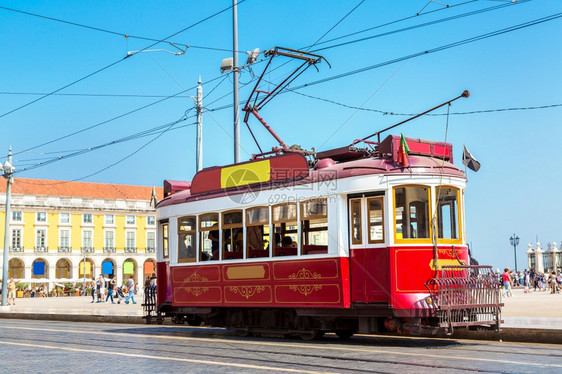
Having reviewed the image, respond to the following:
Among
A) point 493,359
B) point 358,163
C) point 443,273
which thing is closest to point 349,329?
point 443,273

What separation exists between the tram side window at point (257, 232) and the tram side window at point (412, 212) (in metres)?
2.77

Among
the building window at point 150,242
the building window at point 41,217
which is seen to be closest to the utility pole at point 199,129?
the building window at point 41,217

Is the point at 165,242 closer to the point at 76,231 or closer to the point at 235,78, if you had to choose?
the point at 235,78

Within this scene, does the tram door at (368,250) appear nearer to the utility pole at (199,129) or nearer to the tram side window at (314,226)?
the tram side window at (314,226)

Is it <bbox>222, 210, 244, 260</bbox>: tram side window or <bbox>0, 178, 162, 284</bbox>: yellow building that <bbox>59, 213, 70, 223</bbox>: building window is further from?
<bbox>222, 210, 244, 260</bbox>: tram side window

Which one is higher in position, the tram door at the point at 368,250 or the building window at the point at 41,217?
the building window at the point at 41,217

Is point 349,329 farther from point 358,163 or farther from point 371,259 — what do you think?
point 358,163

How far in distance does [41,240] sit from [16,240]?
301 centimetres

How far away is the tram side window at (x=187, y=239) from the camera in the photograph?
16.0 m

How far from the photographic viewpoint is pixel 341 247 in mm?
12836

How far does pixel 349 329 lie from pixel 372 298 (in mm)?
1280

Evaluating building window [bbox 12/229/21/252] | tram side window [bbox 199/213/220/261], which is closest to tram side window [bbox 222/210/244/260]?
tram side window [bbox 199/213/220/261]

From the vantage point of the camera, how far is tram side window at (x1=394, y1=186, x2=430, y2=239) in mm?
12500

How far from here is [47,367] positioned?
33.0ft
